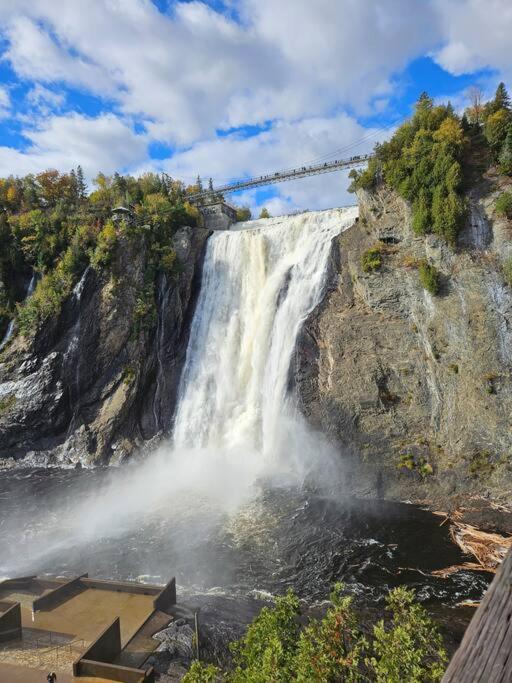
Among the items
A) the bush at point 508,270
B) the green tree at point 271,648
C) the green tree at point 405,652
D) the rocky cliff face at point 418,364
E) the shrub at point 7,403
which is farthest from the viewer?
the shrub at point 7,403

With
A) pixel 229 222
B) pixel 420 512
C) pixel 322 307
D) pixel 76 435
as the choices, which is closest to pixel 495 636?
pixel 420 512

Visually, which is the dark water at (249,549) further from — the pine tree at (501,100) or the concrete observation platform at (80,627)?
the pine tree at (501,100)

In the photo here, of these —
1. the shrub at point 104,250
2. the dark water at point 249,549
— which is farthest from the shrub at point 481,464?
the shrub at point 104,250

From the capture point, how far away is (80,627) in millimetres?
14016

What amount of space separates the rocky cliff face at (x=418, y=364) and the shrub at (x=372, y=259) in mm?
369

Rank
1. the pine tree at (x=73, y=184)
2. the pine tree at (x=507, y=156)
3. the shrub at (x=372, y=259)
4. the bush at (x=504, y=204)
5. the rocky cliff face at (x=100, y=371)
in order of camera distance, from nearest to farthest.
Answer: the bush at (x=504, y=204) < the pine tree at (x=507, y=156) < the shrub at (x=372, y=259) < the rocky cliff face at (x=100, y=371) < the pine tree at (x=73, y=184)

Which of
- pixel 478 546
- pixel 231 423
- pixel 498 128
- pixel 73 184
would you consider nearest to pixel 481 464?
pixel 478 546

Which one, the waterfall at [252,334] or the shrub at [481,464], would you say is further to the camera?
the waterfall at [252,334]

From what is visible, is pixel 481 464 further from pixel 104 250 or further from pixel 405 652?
pixel 104 250

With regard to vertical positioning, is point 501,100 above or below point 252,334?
above

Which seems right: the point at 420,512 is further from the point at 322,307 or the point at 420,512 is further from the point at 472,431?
the point at 322,307

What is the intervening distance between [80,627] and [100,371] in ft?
73.2

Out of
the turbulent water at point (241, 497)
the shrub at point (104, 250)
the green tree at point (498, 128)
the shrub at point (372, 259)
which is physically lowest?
the turbulent water at point (241, 497)

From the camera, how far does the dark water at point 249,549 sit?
1577 centimetres
